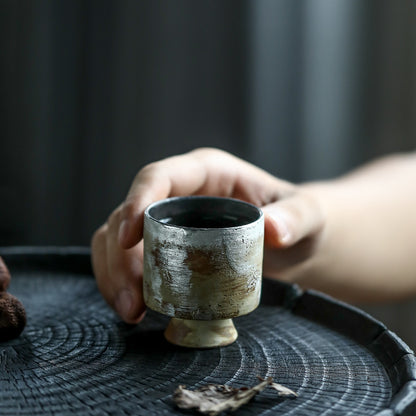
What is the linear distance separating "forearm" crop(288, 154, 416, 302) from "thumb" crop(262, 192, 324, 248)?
0.07 m

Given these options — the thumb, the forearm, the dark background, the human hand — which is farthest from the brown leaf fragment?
the dark background

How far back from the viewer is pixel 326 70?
6.01ft

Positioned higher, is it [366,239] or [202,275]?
[202,275]

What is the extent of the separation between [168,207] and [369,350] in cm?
27

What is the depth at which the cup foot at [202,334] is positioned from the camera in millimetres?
674

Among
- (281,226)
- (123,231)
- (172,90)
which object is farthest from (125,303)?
(172,90)

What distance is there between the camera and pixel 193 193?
35.5 inches

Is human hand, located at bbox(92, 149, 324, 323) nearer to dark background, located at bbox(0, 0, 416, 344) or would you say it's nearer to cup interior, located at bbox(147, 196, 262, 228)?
cup interior, located at bbox(147, 196, 262, 228)

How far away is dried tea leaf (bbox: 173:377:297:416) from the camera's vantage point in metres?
0.53

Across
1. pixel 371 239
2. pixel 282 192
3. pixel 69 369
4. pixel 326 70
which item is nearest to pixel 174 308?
pixel 69 369

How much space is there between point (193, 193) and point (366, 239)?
0.38 metres

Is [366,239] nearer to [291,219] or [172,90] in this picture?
[291,219]

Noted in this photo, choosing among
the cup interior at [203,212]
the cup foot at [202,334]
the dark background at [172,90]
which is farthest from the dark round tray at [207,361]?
the dark background at [172,90]

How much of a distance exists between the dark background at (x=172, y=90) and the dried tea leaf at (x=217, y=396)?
1188 mm
